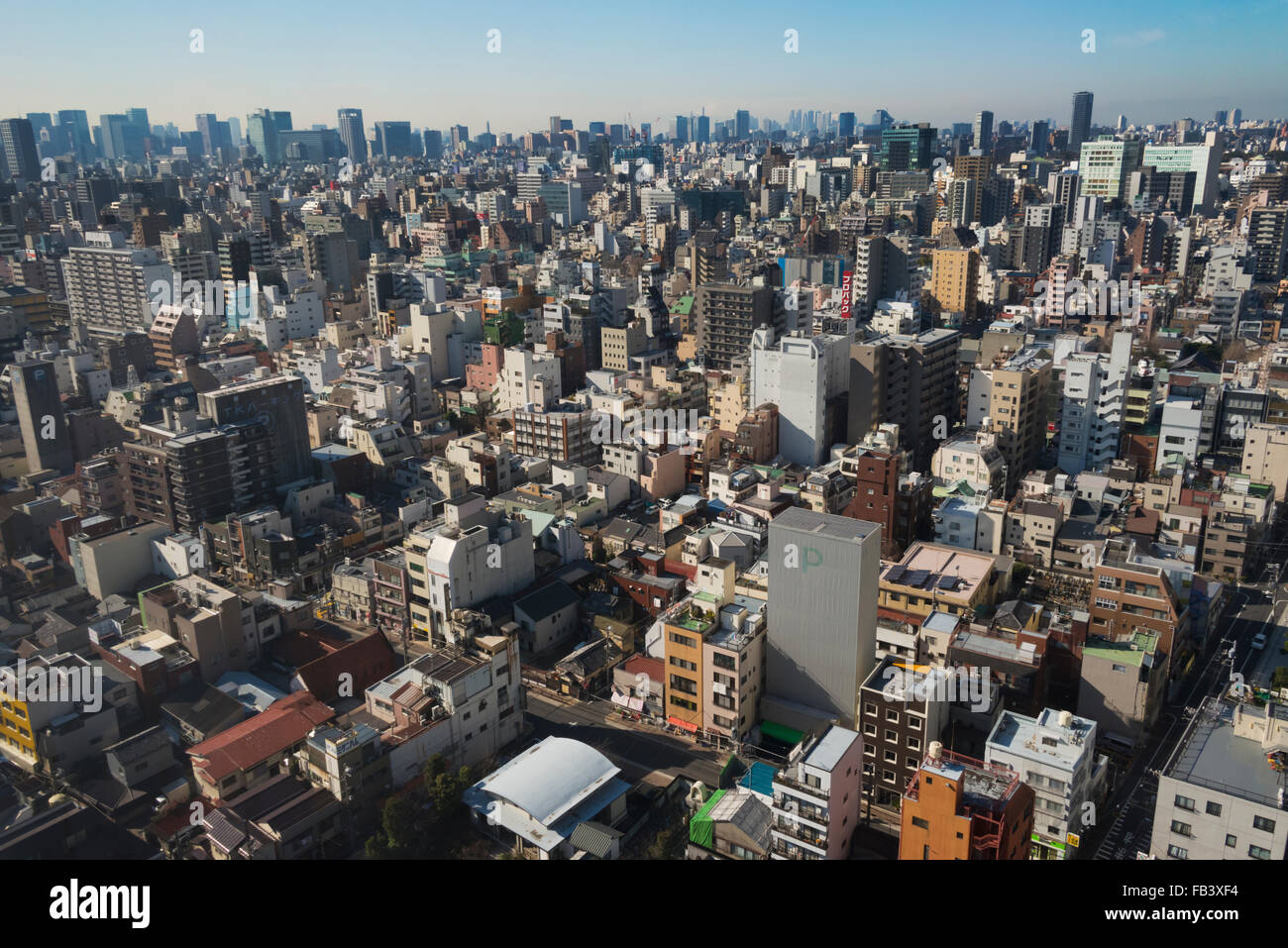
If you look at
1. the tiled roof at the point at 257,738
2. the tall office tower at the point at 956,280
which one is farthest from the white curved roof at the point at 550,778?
the tall office tower at the point at 956,280

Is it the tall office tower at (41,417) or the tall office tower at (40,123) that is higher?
the tall office tower at (40,123)

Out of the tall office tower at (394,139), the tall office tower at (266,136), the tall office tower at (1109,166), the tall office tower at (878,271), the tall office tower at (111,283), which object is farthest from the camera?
the tall office tower at (394,139)

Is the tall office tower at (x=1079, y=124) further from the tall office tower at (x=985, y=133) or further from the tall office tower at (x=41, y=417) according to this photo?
the tall office tower at (x=41, y=417)

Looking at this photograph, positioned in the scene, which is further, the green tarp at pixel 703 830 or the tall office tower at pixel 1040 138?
the tall office tower at pixel 1040 138

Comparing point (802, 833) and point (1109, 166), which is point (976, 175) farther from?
point (802, 833)

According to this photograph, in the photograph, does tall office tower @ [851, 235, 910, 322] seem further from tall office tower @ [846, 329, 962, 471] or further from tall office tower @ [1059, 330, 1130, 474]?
tall office tower @ [1059, 330, 1130, 474]

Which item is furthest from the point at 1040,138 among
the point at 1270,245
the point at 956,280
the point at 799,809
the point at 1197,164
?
the point at 799,809
